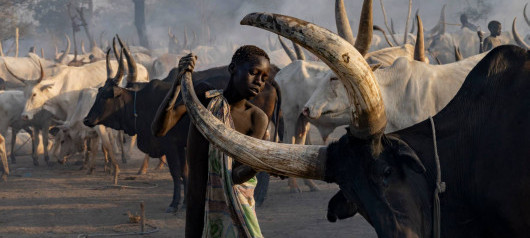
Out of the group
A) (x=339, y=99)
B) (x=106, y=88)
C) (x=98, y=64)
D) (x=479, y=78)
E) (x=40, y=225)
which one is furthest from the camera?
(x=98, y=64)

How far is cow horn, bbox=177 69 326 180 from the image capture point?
2.58m

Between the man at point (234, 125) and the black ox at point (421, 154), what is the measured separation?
Answer: 1.09 feet

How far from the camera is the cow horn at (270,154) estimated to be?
258cm

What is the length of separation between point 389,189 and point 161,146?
6038mm

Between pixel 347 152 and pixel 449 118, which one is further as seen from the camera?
pixel 449 118

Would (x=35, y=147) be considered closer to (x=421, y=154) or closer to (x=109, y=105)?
(x=109, y=105)

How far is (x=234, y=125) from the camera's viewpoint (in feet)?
11.0

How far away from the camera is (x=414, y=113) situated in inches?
246

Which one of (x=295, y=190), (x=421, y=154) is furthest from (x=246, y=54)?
(x=295, y=190)

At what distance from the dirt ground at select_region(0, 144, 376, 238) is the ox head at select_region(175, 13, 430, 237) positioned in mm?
3673

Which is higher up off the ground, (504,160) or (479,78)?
(479,78)

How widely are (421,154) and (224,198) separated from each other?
0.94 m

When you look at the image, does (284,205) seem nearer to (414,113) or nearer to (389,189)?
(414,113)

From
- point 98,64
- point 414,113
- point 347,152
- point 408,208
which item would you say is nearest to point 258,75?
point 347,152
